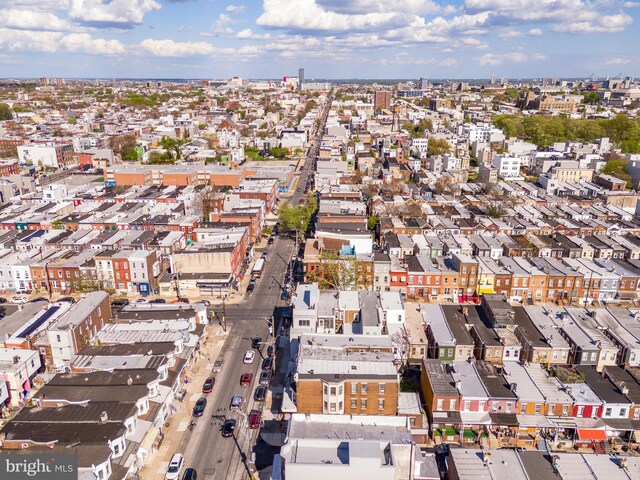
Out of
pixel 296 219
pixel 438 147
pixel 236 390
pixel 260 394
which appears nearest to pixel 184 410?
pixel 236 390

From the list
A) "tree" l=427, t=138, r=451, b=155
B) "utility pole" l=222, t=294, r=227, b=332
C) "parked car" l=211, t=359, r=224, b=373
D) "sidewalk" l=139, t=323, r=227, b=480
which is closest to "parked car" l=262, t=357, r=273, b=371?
"parked car" l=211, t=359, r=224, b=373

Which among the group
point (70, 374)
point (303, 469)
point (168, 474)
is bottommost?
point (168, 474)

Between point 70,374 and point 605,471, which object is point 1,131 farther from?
point 605,471

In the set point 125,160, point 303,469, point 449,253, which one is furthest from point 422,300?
point 125,160

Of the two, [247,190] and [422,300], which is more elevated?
[247,190]

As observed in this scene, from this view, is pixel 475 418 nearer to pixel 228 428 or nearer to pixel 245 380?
pixel 228 428

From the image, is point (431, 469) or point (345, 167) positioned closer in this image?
point (431, 469)
